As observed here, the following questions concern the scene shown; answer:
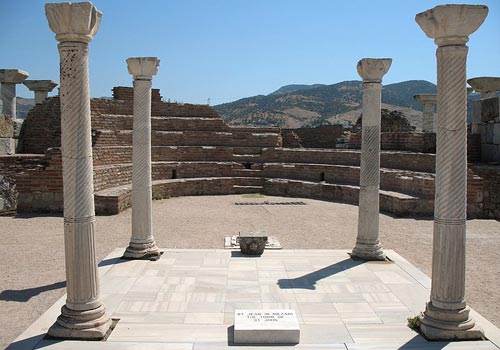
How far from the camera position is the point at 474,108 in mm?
20250

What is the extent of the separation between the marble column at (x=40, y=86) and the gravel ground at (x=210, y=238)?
15202 millimetres

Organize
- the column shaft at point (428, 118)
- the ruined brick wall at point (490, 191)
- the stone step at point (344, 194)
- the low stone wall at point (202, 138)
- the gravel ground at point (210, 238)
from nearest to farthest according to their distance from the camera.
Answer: the gravel ground at point (210, 238), the ruined brick wall at point (490, 191), the stone step at point (344, 194), the low stone wall at point (202, 138), the column shaft at point (428, 118)

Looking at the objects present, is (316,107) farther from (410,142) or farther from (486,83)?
(410,142)

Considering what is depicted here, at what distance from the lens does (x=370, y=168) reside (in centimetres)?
928

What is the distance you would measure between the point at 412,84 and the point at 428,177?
117 metres

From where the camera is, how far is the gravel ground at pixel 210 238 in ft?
24.4

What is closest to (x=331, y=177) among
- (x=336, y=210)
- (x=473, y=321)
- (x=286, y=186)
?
(x=286, y=186)

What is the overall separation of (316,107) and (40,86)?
63520 mm

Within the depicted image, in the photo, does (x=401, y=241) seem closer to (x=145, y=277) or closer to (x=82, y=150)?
(x=145, y=277)

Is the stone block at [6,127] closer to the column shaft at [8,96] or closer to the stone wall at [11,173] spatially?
the stone wall at [11,173]

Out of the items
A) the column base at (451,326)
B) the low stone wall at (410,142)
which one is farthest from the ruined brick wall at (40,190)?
the low stone wall at (410,142)

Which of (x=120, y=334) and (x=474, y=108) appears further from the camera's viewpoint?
(x=474, y=108)

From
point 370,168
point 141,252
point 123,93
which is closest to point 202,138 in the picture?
point 123,93

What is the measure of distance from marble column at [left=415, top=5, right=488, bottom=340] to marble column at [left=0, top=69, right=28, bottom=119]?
77.3 feet
